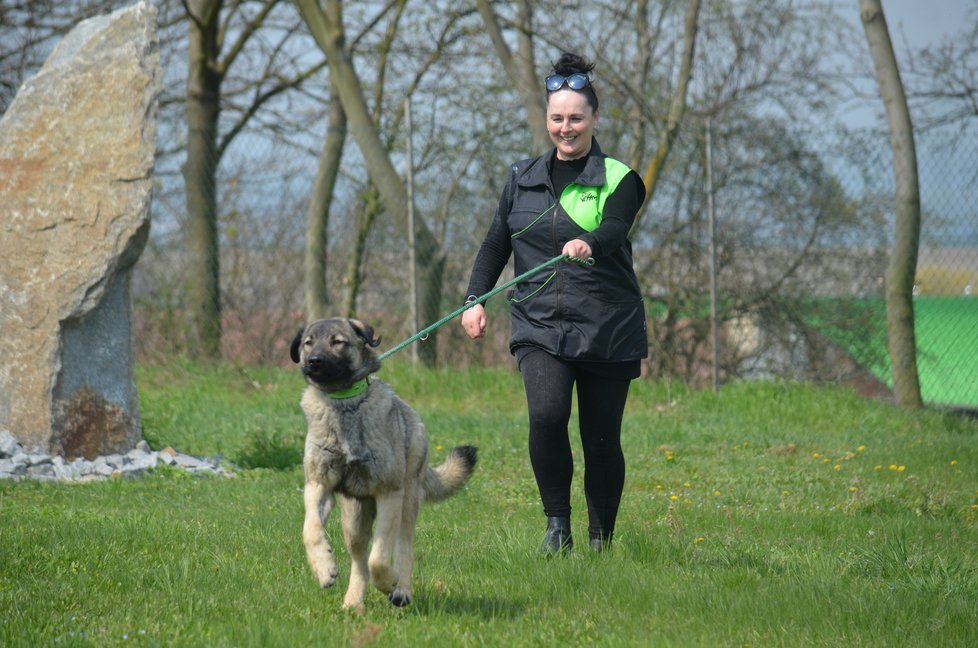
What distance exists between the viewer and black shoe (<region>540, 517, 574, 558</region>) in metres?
5.25

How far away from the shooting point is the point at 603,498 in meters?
5.43

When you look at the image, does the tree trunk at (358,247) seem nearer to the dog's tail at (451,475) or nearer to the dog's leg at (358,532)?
the dog's tail at (451,475)

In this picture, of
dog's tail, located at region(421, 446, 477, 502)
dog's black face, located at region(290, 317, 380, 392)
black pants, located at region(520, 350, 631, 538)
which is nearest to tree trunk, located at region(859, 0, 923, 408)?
black pants, located at region(520, 350, 631, 538)

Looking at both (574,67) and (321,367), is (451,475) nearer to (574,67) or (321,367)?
(321,367)

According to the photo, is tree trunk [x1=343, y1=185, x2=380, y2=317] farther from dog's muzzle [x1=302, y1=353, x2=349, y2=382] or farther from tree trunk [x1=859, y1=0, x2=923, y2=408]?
dog's muzzle [x1=302, y1=353, x2=349, y2=382]

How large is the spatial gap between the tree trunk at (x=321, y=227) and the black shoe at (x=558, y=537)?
8282 mm

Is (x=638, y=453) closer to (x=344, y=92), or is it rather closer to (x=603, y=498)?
(x=603, y=498)

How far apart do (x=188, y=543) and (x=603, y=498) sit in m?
2.01

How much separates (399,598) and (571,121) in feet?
7.39

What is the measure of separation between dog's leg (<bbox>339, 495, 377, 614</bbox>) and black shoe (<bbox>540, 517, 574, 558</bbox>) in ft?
3.49

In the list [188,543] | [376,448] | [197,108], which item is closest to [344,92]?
[197,108]

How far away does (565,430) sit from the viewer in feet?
17.4

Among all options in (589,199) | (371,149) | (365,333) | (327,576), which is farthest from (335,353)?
(371,149)

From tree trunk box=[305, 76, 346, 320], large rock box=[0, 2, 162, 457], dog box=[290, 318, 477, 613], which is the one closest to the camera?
dog box=[290, 318, 477, 613]
